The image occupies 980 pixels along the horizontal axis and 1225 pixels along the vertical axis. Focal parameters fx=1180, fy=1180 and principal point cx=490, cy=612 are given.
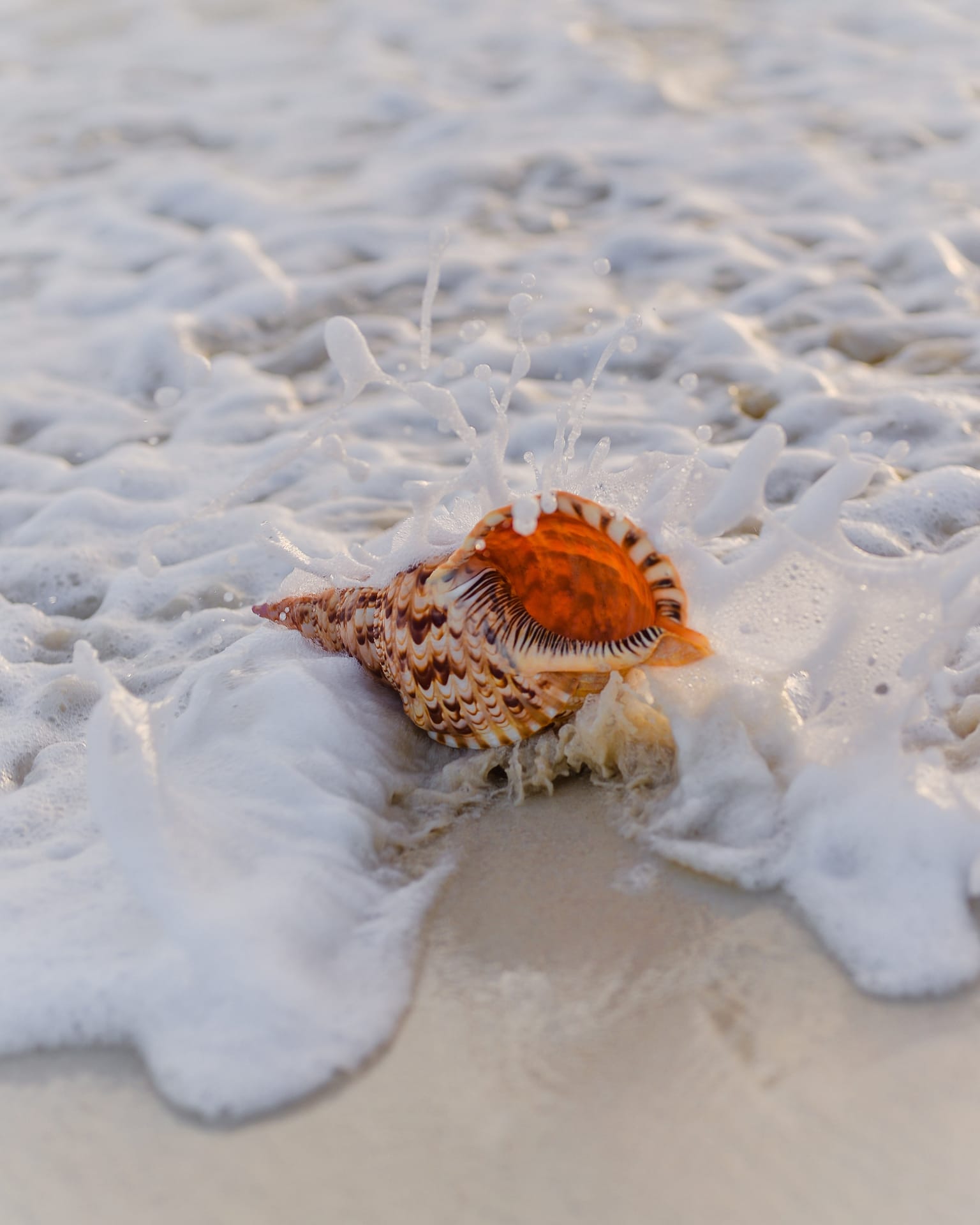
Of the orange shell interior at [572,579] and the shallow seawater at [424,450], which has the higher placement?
the orange shell interior at [572,579]

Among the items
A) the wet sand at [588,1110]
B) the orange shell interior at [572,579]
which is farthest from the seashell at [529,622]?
the wet sand at [588,1110]

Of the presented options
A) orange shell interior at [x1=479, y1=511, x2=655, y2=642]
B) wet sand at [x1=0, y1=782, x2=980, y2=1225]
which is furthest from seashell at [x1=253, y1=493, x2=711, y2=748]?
wet sand at [x1=0, y1=782, x2=980, y2=1225]

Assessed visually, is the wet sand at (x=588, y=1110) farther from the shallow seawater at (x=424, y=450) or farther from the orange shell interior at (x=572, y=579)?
the orange shell interior at (x=572, y=579)

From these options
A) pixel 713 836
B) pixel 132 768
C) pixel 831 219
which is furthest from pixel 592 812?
pixel 831 219

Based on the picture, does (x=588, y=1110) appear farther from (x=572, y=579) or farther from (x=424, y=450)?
(x=424, y=450)

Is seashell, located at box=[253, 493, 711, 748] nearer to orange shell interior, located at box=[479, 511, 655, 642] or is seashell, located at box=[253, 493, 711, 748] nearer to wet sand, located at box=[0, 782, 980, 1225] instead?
orange shell interior, located at box=[479, 511, 655, 642]

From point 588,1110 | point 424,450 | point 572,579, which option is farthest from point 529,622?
point 424,450
